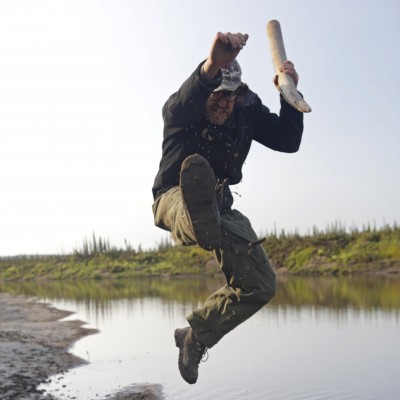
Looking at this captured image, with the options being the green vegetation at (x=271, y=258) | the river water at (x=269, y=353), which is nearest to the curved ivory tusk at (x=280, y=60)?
the river water at (x=269, y=353)

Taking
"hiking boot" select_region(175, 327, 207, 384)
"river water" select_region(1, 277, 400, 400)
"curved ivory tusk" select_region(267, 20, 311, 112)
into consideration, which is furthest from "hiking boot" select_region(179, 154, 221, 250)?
"river water" select_region(1, 277, 400, 400)

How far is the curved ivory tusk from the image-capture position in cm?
453

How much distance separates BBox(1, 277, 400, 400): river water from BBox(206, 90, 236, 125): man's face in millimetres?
5814

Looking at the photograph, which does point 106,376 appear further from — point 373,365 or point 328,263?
point 328,263

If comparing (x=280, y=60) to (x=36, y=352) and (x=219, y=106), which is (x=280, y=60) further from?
(x=36, y=352)

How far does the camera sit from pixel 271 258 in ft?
124

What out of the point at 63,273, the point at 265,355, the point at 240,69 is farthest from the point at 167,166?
the point at 63,273

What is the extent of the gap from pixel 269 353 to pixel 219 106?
8.70 metres

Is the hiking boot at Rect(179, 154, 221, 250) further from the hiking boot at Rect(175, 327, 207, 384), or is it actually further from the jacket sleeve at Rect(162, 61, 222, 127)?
the hiking boot at Rect(175, 327, 207, 384)

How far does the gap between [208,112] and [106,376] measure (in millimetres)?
7911

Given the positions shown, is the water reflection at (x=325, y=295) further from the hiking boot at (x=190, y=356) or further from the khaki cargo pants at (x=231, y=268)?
the khaki cargo pants at (x=231, y=268)

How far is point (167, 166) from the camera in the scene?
4746 mm

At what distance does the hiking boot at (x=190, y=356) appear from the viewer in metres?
5.12

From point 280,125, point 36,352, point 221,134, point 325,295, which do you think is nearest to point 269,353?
point 36,352
